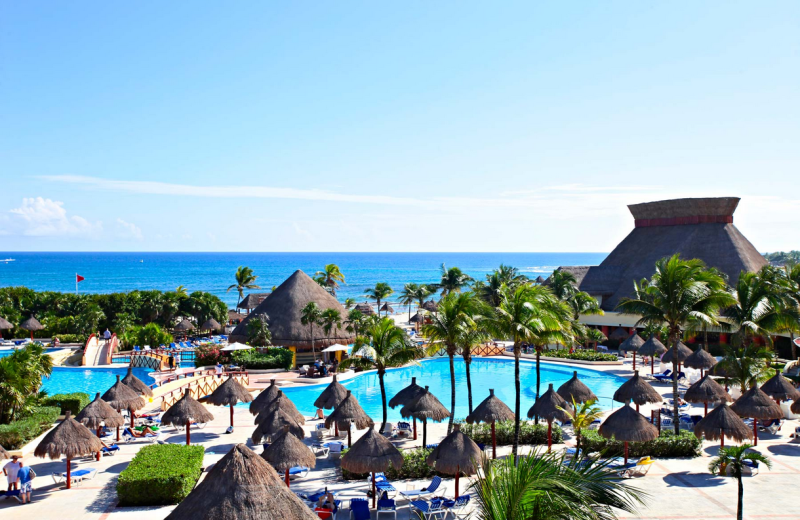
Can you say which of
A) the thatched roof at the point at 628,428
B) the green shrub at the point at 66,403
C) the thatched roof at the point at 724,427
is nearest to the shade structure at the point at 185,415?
the green shrub at the point at 66,403

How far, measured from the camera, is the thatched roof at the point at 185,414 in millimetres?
20078

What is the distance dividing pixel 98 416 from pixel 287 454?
7800 millimetres

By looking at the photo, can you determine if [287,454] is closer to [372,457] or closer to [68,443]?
[372,457]

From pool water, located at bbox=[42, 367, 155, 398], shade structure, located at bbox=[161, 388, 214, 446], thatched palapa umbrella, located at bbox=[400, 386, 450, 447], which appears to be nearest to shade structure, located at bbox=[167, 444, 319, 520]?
thatched palapa umbrella, located at bbox=[400, 386, 450, 447]

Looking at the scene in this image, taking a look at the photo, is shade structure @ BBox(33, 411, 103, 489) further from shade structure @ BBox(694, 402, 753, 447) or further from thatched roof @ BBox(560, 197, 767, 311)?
thatched roof @ BBox(560, 197, 767, 311)

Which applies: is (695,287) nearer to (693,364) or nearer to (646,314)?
(646,314)

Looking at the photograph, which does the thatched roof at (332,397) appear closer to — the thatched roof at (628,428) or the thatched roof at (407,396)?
the thatched roof at (407,396)

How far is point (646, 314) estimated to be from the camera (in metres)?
21.1

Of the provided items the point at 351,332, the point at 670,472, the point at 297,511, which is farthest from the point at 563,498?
the point at 351,332

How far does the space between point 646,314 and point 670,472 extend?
213 inches

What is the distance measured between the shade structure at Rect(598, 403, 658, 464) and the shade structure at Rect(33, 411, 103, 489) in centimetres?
1466

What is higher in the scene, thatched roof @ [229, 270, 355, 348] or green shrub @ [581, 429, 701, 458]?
thatched roof @ [229, 270, 355, 348]

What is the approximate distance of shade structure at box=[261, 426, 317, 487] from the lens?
50.8 ft

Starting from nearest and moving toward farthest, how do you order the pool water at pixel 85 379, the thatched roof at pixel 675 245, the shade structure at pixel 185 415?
the shade structure at pixel 185 415 → the pool water at pixel 85 379 → the thatched roof at pixel 675 245
